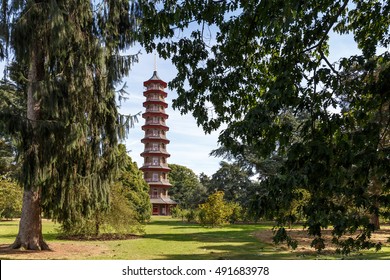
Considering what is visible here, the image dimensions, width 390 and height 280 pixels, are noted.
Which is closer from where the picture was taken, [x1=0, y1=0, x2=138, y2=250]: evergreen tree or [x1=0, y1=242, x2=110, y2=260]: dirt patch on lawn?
[x1=0, y1=242, x2=110, y2=260]: dirt patch on lawn

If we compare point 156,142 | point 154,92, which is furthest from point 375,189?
point 156,142

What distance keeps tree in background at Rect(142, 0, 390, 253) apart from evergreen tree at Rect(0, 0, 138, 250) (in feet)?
19.4

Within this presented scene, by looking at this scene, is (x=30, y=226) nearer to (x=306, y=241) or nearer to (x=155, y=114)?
(x=306, y=241)

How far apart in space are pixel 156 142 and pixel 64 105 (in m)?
25.1

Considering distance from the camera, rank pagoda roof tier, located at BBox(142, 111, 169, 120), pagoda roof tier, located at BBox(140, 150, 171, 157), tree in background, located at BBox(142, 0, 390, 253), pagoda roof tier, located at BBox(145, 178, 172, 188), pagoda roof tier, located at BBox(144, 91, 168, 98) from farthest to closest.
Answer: pagoda roof tier, located at BBox(145, 178, 172, 188) < pagoda roof tier, located at BBox(140, 150, 171, 157) < pagoda roof tier, located at BBox(142, 111, 169, 120) < pagoda roof tier, located at BBox(144, 91, 168, 98) < tree in background, located at BBox(142, 0, 390, 253)

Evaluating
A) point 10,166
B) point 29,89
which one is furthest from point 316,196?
point 10,166

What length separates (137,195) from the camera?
2073 centimetres

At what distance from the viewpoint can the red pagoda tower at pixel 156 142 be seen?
30.4m

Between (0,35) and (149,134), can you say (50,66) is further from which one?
(149,134)

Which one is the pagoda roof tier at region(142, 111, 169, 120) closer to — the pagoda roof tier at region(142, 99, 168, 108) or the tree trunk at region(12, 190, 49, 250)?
the pagoda roof tier at region(142, 99, 168, 108)

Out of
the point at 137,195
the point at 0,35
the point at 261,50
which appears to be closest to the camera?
the point at 261,50

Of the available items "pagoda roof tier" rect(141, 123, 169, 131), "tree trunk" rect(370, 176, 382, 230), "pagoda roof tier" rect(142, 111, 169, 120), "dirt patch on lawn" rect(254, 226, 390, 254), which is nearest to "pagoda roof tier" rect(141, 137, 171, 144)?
"pagoda roof tier" rect(141, 123, 169, 131)

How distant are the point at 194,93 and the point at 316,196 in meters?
2.63

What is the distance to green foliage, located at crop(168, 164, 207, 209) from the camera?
126 feet
